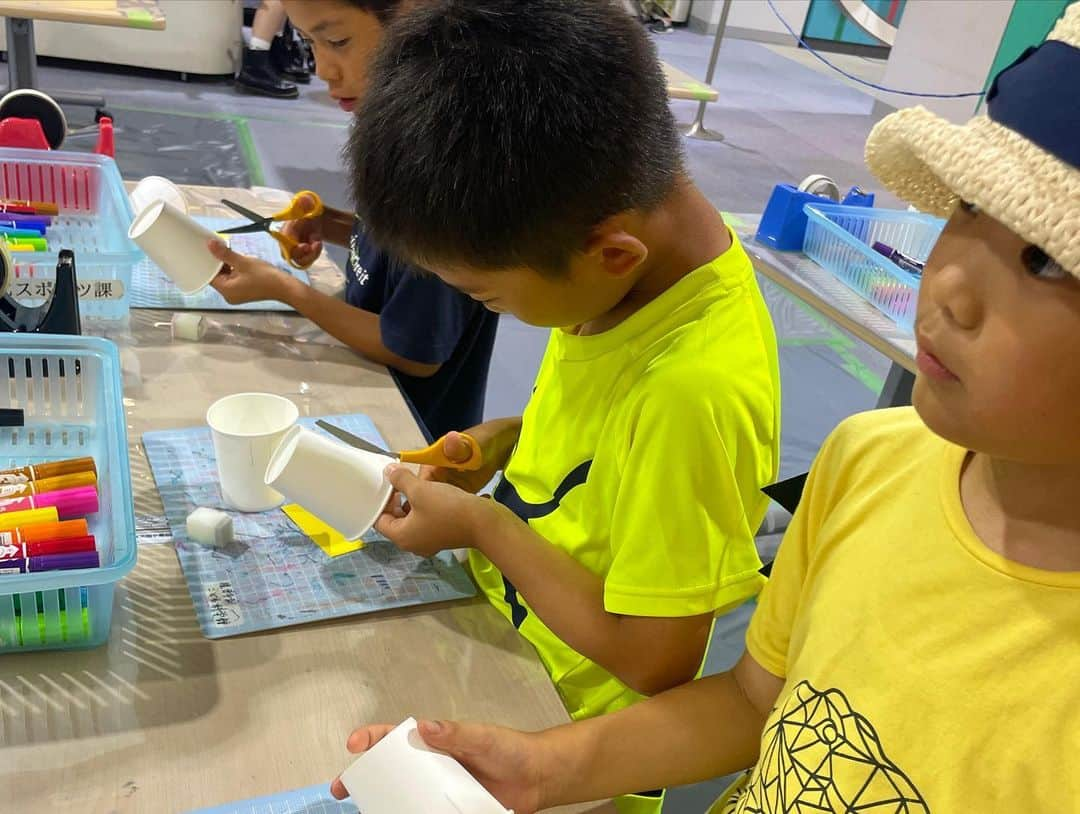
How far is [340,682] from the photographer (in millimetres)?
776

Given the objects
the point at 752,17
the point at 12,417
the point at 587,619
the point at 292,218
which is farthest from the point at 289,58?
the point at 752,17

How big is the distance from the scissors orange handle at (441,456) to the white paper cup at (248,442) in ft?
0.43

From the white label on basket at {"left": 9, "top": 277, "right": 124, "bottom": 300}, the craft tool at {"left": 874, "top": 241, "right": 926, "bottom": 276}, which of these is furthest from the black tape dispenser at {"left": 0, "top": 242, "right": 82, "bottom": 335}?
the craft tool at {"left": 874, "top": 241, "right": 926, "bottom": 276}

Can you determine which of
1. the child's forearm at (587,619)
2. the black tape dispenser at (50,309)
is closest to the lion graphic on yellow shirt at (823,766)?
the child's forearm at (587,619)

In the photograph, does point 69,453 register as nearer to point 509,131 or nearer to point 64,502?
point 64,502

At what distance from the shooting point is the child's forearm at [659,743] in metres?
0.71

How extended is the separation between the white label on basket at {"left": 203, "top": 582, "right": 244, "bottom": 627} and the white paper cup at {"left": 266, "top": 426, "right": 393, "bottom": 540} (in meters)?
0.10

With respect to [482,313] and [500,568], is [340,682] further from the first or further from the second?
[482,313]

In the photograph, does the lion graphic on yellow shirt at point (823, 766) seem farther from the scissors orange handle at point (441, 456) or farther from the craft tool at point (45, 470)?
the craft tool at point (45, 470)

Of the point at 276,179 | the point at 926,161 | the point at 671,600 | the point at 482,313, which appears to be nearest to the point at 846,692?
the point at 671,600

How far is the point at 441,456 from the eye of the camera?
0.97 metres

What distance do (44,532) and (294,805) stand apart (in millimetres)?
302

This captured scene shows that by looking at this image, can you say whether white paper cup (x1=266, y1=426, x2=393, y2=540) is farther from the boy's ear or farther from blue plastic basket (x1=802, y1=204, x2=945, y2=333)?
blue plastic basket (x1=802, y1=204, x2=945, y2=333)

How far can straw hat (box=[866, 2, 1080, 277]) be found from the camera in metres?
0.41
